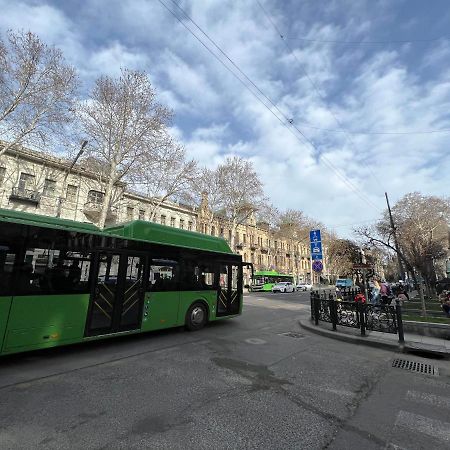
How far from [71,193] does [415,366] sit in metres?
30.4

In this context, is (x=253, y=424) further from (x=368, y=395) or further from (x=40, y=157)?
(x=40, y=157)

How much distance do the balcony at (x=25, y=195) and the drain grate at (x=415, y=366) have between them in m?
27.8

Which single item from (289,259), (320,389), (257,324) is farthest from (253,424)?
(289,259)

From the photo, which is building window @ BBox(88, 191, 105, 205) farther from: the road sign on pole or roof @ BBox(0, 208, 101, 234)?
roof @ BBox(0, 208, 101, 234)

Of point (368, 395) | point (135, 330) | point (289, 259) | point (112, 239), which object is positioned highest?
point (289, 259)

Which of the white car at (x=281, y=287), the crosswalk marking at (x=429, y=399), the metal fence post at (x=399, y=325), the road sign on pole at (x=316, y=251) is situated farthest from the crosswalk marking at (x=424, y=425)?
the white car at (x=281, y=287)

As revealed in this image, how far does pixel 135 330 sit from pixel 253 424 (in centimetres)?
498

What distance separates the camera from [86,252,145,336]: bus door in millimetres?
6906

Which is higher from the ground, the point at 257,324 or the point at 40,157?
the point at 40,157

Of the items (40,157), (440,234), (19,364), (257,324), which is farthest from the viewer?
(440,234)

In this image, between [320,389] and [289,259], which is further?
[289,259]

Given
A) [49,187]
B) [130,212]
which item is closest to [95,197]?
[49,187]

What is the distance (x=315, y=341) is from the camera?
8.59 meters

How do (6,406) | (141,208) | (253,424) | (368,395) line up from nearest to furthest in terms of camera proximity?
(253,424), (6,406), (368,395), (141,208)
